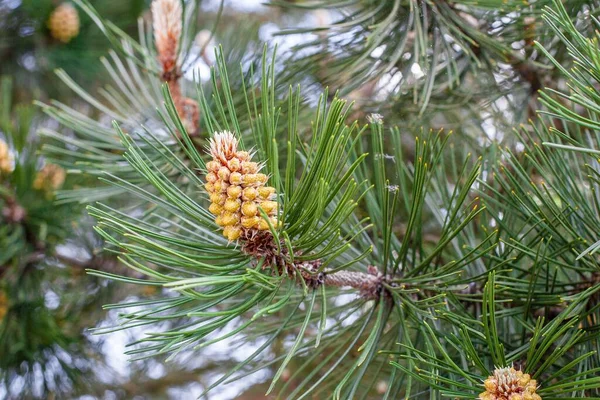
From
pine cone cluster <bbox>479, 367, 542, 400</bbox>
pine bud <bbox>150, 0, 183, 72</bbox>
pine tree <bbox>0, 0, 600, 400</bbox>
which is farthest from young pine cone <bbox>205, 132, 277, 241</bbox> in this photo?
pine bud <bbox>150, 0, 183, 72</bbox>

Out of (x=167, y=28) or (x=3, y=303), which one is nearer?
(x=167, y=28)

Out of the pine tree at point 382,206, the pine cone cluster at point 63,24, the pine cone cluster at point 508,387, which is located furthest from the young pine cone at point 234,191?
the pine cone cluster at point 63,24

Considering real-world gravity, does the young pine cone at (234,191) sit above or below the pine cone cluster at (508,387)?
above

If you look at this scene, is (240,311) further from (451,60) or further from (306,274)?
(451,60)

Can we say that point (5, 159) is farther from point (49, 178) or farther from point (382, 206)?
point (382, 206)

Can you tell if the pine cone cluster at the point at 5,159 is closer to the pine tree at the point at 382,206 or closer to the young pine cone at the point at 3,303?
the pine tree at the point at 382,206

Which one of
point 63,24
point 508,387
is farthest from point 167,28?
point 63,24
